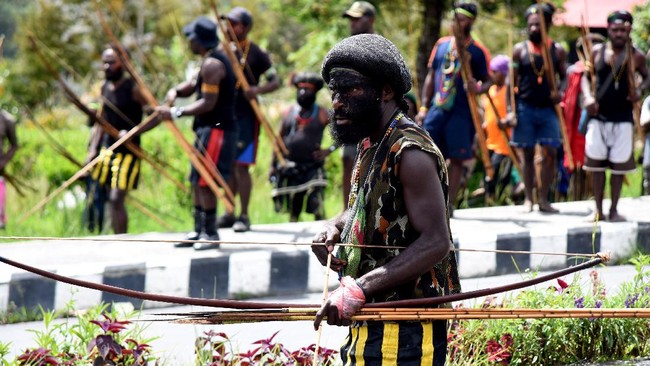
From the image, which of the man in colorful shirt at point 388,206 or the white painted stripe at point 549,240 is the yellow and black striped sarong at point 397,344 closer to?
the man in colorful shirt at point 388,206

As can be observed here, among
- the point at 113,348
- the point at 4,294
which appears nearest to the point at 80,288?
the point at 4,294

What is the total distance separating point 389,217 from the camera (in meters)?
3.34

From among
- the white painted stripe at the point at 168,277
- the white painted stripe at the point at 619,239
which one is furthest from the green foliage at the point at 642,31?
the white painted stripe at the point at 168,277

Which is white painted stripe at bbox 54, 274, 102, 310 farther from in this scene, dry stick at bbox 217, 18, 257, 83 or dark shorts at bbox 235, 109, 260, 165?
dry stick at bbox 217, 18, 257, 83

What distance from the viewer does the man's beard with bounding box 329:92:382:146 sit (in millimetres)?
3375

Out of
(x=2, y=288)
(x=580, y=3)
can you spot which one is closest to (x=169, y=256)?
(x=2, y=288)

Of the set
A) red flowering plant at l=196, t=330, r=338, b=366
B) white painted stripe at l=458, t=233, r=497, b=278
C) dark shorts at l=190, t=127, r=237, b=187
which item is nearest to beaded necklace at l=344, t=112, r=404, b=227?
red flowering plant at l=196, t=330, r=338, b=366

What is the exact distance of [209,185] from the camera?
809 cm

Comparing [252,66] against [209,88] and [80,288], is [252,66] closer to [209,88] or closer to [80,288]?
[209,88]

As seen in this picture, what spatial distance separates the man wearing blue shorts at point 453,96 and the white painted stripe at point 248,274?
229 centimetres

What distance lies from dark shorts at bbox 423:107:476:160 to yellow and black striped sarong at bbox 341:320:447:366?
5.86 metres

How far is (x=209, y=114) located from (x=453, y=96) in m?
2.20

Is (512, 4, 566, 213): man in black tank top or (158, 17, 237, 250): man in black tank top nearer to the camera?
(158, 17, 237, 250): man in black tank top

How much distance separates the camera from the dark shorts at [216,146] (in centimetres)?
830
